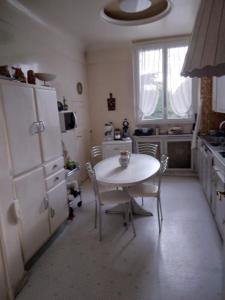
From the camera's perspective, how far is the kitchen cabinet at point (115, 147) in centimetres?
413

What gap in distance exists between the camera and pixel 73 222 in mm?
2754

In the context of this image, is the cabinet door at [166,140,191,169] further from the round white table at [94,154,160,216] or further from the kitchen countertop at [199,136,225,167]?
the round white table at [94,154,160,216]

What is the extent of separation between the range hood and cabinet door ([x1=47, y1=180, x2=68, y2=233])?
184 centimetres

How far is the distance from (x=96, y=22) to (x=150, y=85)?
1.70 metres

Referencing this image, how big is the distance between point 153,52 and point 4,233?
158 inches

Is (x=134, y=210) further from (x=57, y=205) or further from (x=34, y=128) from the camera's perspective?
(x=34, y=128)

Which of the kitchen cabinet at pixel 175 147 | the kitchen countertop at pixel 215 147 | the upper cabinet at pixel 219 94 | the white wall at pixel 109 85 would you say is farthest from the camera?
the white wall at pixel 109 85

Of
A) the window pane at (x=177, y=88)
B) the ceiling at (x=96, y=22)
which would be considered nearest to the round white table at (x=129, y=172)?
the window pane at (x=177, y=88)

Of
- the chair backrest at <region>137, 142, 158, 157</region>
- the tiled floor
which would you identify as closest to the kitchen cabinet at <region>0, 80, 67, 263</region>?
the tiled floor

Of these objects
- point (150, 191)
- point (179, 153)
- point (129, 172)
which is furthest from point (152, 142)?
point (129, 172)

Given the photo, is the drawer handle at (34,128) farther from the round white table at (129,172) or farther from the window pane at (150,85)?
the window pane at (150,85)

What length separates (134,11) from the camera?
302 cm

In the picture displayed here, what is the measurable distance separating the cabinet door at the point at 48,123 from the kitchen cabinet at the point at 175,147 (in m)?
2.28

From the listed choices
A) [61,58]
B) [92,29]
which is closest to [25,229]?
[61,58]
